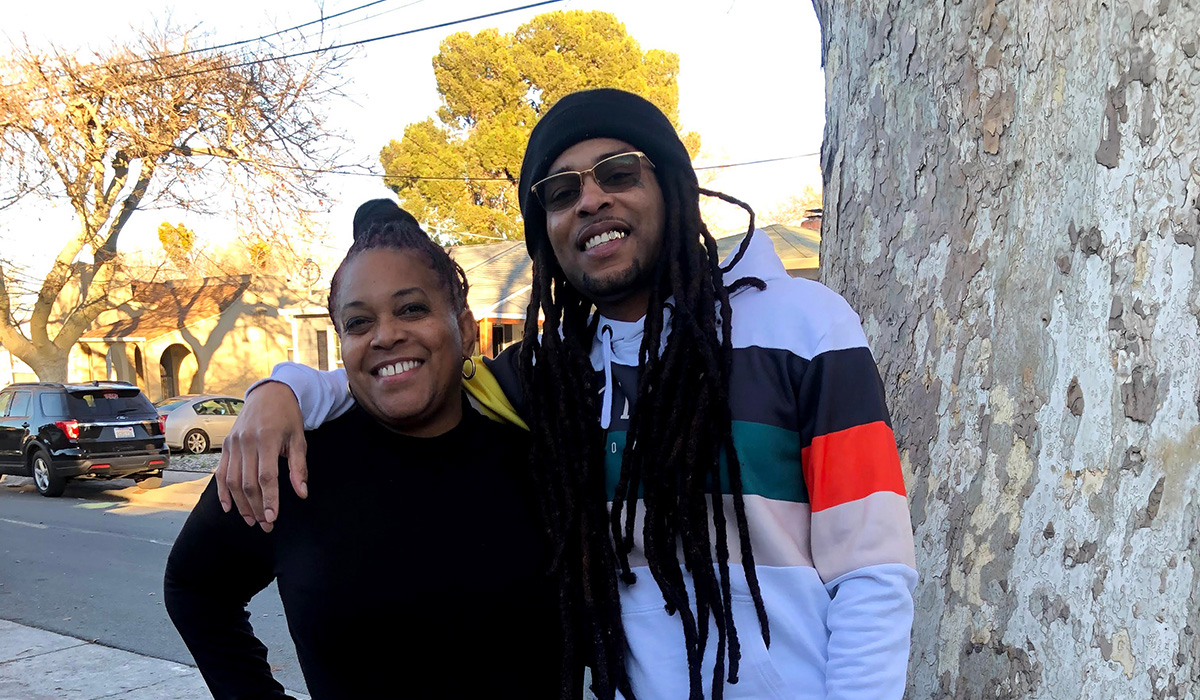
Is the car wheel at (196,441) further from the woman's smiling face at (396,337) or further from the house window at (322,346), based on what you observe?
the woman's smiling face at (396,337)

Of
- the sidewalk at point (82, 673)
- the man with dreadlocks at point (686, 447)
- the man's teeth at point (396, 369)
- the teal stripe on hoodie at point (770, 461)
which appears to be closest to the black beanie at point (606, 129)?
the man with dreadlocks at point (686, 447)

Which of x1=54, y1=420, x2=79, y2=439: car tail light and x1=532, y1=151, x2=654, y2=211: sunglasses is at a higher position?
x1=532, y1=151, x2=654, y2=211: sunglasses

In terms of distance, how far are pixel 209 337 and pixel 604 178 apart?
27395 millimetres

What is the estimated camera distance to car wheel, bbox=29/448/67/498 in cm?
1314

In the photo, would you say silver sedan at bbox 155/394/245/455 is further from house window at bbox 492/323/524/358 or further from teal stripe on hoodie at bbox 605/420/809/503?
teal stripe on hoodie at bbox 605/420/809/503

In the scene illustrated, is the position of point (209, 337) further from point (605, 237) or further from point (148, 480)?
point (605, 237)

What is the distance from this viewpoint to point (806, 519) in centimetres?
170

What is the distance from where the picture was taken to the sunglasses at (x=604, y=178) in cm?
196

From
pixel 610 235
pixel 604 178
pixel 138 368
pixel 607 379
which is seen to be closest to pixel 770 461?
pixel 607 379

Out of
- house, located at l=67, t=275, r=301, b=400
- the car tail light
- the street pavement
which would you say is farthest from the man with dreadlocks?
house, located at l=67, t=275, r=301, b=400

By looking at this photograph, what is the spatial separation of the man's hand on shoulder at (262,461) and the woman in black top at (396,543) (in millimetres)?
51

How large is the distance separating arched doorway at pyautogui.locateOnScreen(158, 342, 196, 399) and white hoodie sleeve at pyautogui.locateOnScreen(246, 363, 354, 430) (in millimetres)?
29470

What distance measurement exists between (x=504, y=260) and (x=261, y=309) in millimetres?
9406

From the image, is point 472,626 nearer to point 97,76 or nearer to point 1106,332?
point 1106,332
